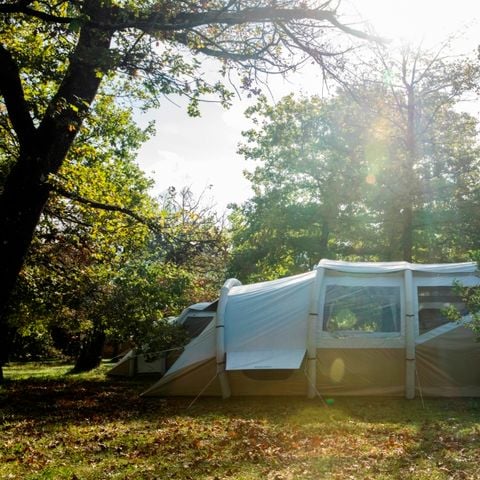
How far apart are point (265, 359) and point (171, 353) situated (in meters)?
6.49

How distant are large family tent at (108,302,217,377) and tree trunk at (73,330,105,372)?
10.1ft

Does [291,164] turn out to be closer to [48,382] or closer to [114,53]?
[48,382]

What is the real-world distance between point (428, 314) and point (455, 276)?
1.05 metres

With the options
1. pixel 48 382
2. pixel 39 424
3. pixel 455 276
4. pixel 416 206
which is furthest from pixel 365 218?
pixel 39 424

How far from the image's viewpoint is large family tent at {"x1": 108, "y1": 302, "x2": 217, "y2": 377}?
16984mm

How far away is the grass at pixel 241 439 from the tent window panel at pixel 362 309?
1552 millimetres

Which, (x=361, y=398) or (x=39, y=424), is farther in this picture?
(x=361, y=398)

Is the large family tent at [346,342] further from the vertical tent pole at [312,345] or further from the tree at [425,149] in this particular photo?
the tree at [425,149]

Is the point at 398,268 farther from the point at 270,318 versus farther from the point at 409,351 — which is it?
the point at 270,318

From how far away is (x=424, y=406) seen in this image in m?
10.3

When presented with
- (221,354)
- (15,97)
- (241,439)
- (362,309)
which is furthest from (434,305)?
(15,97)

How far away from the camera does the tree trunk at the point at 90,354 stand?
70.7 ft

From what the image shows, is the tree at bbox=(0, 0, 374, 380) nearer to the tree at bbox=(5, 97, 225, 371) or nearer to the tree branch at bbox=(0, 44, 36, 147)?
the tree branch at bbox=(0, 44, 36, 147)

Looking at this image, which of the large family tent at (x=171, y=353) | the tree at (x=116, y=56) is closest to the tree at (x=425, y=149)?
the large family tent at (x=171, y=353)
